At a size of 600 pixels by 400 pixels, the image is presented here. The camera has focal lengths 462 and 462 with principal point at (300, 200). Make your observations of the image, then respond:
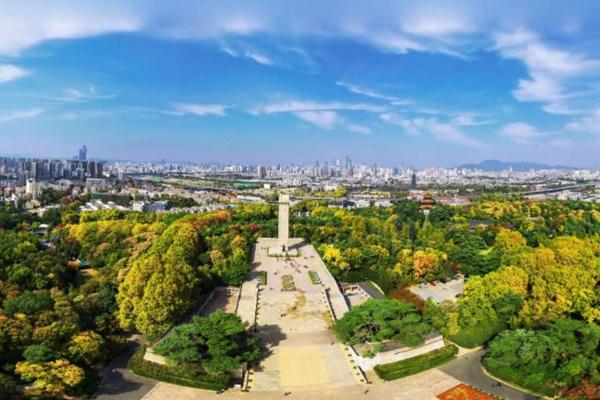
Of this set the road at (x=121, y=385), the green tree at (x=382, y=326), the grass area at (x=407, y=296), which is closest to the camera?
the road at (x=121, y=385)

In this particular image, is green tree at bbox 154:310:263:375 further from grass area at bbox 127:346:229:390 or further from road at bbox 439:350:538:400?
road at bbox 439:350:538:400

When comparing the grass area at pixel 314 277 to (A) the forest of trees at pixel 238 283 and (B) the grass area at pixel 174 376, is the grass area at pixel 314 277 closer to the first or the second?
(A) the forest of trees at pixel 238 283

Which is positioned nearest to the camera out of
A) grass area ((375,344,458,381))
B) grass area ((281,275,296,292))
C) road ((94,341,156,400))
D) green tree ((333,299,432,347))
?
road ((94,341,156,400))

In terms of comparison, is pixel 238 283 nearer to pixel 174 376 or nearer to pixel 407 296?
pixel 407 296

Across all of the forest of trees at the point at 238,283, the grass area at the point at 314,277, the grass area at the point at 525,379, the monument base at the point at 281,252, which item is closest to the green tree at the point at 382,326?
the forest of trees at the point at 238,283

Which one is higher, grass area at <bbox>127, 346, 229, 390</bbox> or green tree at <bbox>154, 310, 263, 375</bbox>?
green tree at <bbox>154, 310, 263, 375</bbox>

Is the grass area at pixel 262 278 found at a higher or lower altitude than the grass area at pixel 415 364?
higher

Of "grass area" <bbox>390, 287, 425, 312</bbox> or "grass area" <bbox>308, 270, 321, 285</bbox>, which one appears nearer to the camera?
"grass area" <bbox>390, 287, 425, 312</bbox>

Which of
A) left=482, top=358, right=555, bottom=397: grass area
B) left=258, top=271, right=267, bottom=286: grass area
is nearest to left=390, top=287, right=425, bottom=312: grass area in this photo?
left=482, top=358, right=555, bottom=397: grass area
